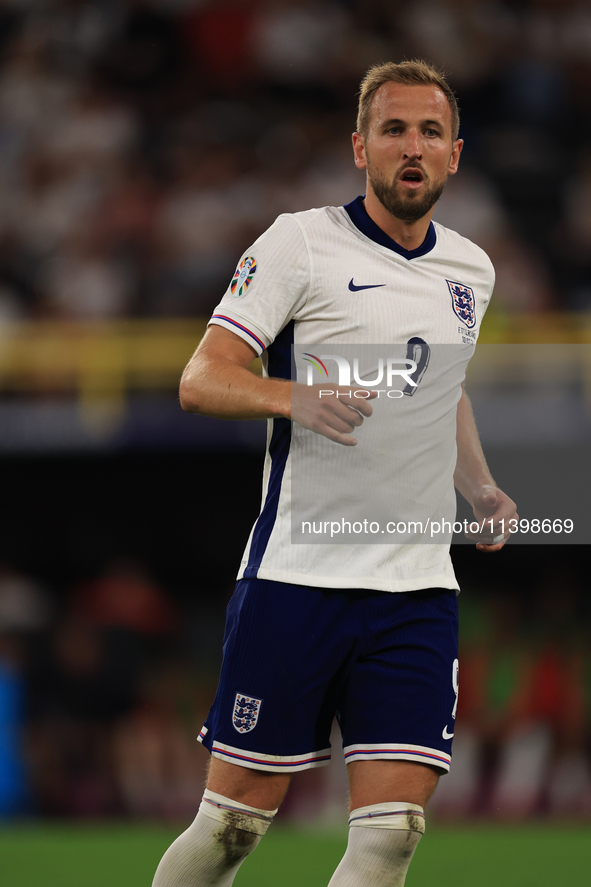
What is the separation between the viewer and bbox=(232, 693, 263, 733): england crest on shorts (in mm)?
3113

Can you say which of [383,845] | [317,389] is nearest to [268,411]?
[317,389]

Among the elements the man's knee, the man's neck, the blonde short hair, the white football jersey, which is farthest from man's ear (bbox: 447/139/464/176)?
the man's knee

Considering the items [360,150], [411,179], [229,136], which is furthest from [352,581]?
[229,136]

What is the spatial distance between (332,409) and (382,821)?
1059 mm

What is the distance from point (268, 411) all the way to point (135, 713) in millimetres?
6373

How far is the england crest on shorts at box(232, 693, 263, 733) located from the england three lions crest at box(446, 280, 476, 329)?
116 cm

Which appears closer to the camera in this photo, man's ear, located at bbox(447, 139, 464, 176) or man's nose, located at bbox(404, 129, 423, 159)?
man's nose, located at bbox(404, 129, 423, 159)

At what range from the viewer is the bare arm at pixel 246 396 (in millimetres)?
2719

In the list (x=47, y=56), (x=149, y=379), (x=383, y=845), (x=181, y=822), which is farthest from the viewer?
(x=47, y=56)

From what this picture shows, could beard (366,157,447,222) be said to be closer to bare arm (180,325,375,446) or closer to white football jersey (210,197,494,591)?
white football jersey (210,197,494,591)

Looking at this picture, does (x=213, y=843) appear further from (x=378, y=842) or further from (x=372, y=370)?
(x=372, y=370)

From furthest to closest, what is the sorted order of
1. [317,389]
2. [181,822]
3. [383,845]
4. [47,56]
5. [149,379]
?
[47,56] < [149,379] < [181,822] < [383,845] < [317,389]

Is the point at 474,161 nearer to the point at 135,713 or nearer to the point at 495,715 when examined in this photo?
the point at 495,715

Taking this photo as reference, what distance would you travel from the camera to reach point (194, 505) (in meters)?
→ 10.2
